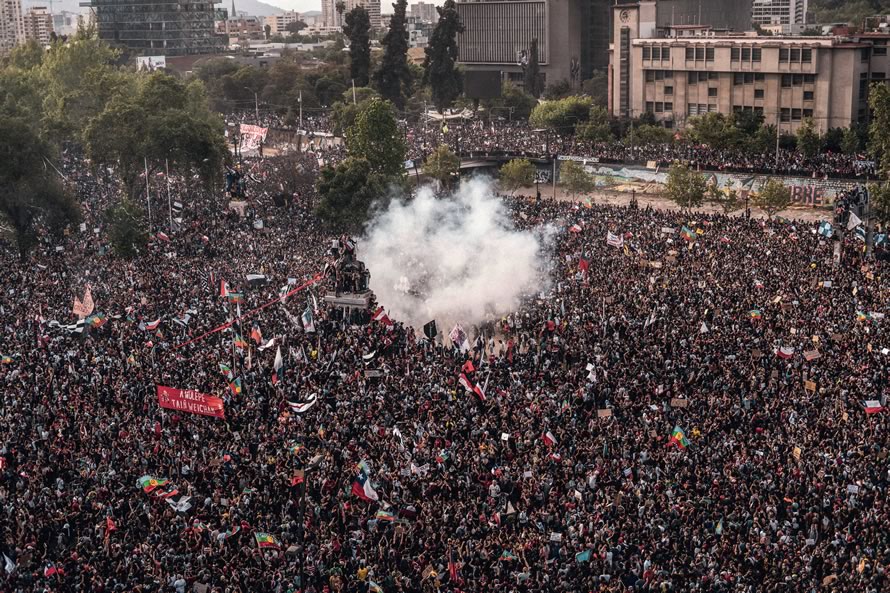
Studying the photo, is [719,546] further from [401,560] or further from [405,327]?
[405,327]

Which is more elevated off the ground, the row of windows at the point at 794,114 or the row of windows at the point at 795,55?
the row of windows at the point at 795,55

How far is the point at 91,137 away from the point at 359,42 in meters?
41.9

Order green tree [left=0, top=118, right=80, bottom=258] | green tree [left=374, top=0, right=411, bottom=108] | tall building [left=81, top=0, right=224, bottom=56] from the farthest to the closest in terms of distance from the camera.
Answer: tall building [left=81, top=0, right=224, bottom=56]
green tree [left=374, top=0, right=411, bottom=108]
green tree [left=0, top=118, right=80, bottom=258]

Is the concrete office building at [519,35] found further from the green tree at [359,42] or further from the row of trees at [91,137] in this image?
the row of trees at [91,137]

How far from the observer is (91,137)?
70250 millimetres

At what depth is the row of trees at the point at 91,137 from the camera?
59688 mm

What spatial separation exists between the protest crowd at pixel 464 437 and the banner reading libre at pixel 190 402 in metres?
0.42

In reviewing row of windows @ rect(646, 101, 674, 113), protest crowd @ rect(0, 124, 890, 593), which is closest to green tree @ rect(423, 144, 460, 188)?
row of windows @ rect(646, 101, 674, 113)

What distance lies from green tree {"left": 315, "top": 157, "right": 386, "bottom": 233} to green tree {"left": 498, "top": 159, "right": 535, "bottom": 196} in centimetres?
1876

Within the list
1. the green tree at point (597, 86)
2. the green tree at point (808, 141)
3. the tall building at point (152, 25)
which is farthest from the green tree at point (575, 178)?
the tall building at point (152, 25)

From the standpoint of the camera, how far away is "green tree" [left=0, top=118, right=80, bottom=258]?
194 ft

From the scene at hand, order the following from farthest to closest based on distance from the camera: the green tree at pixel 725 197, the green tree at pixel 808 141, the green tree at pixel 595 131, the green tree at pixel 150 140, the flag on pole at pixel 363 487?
the green tree at pixel 595 131 → the green tree at pixel 808 141 → the green tree at pixel 725 197 → the green tree at pixel 150 140 → the flag on pole at pixel 363 487

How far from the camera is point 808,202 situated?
72.2 metres

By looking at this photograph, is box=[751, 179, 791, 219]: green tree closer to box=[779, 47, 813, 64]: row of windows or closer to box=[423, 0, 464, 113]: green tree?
box=[779, 47, 813, 64]: row of windows
